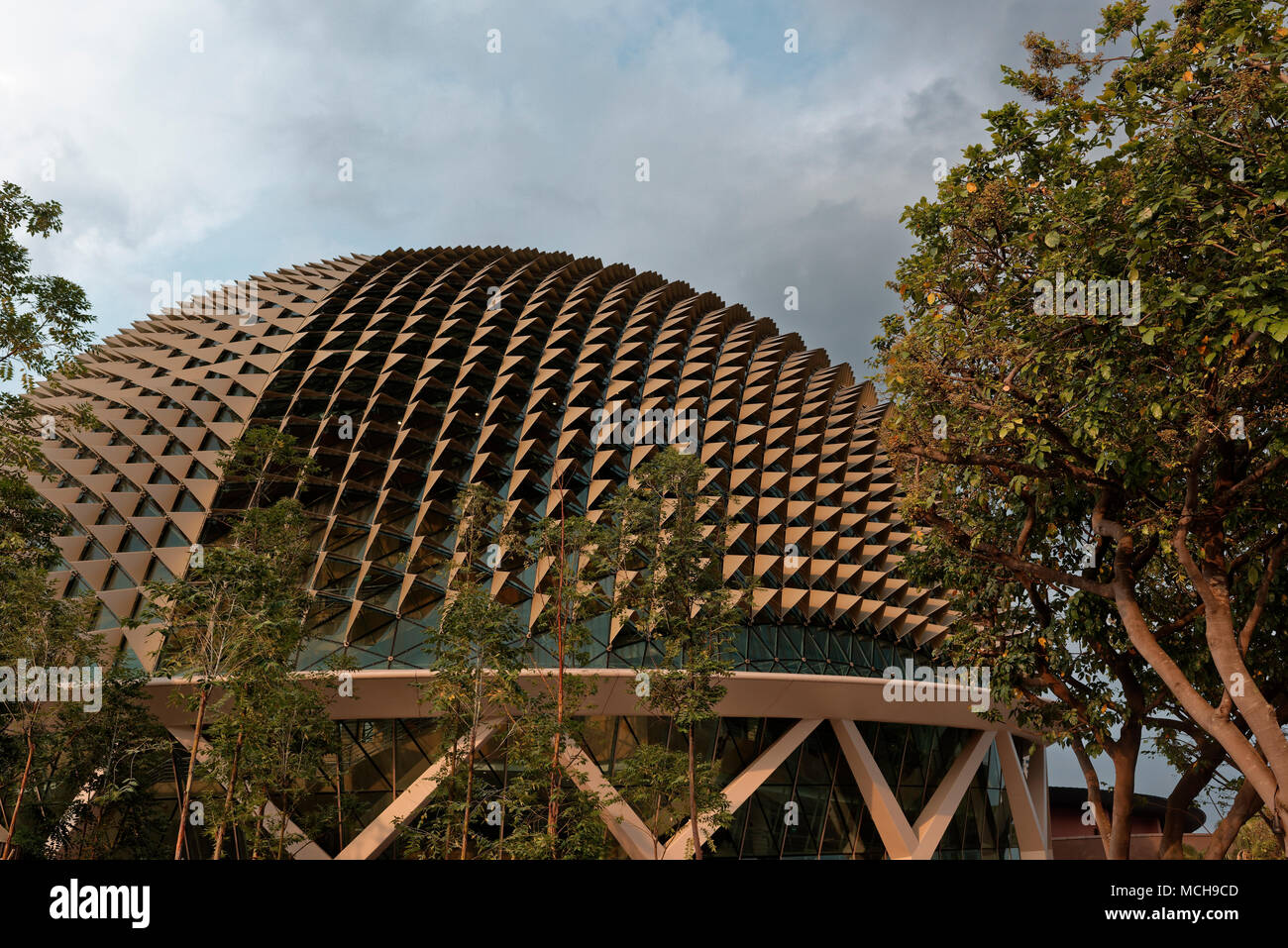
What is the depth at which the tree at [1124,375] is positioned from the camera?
33.9 ft

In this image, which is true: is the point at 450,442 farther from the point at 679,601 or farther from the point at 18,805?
the point at 18,805

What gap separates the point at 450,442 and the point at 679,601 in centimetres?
1504

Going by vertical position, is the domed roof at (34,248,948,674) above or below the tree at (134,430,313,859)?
above

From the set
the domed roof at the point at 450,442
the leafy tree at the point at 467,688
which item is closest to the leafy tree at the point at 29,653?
the domed roof at the point at 450,442

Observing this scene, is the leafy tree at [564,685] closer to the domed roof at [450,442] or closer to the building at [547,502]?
the building at [547,502]

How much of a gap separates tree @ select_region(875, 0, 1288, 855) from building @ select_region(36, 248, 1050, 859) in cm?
914

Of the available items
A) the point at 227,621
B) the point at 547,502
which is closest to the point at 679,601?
the point at 227,621

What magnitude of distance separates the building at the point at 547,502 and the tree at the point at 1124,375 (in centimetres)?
914

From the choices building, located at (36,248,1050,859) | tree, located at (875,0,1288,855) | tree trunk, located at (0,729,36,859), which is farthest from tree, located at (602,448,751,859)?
tree trunk, located at (0,729,36,859)

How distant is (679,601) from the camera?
747 inches

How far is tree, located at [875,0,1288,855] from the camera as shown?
1033 centimetres

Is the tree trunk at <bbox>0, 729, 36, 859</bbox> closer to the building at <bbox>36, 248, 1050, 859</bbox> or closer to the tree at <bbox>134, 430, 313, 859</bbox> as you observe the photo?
the building at <bbox>36, 248, 1050, 859</bbox>

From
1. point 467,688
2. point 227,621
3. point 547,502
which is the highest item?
point 547,502
